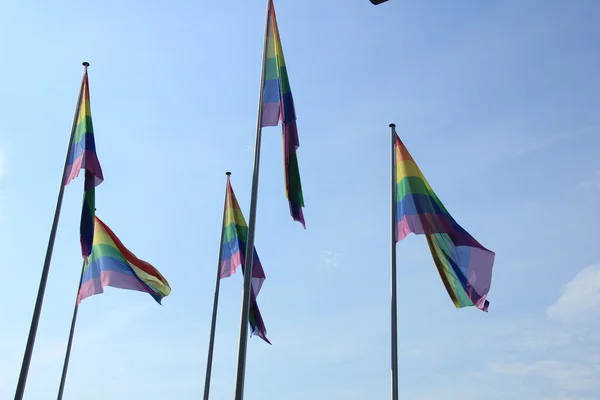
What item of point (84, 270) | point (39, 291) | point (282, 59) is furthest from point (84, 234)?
point (282, 59)

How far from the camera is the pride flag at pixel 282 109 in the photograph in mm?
16156

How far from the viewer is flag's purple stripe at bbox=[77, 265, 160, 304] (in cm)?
2058

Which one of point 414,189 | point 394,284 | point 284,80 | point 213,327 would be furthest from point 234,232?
point 284,80

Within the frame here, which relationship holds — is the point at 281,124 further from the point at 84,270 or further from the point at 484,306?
the point at 84,270

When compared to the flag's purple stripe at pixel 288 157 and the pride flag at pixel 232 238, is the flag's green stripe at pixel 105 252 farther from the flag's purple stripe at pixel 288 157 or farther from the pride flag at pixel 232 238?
the flag's purple stripe at pixel 288 157

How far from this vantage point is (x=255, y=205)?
14.9m

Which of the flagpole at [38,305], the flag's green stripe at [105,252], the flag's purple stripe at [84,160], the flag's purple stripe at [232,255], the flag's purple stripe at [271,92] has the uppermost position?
the flag's purple stripe at [271,92]

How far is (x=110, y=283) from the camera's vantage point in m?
20.6

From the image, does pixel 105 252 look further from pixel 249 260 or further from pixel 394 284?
pixel 394 284

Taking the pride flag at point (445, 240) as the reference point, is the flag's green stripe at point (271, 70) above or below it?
above

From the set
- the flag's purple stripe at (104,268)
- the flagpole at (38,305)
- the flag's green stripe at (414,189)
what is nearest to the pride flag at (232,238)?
the flag's purple stripe at (104,268)

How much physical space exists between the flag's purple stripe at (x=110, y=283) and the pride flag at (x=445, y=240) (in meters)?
8.56

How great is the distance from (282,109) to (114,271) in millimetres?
8472

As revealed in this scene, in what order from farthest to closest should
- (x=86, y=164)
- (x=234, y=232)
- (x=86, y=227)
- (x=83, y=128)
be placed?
(x=234, y=232)
(x=83, y=128)
(x=86, y=164)
(x=86, y=227)
